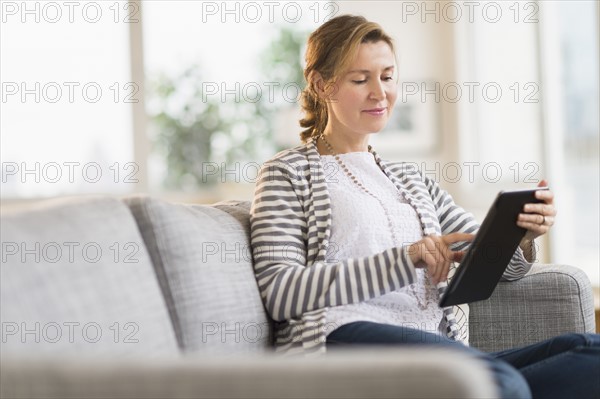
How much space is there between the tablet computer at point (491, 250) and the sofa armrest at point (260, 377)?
928 millimetres

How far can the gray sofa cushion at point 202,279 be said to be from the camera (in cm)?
171

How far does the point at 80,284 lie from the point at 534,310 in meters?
1.19

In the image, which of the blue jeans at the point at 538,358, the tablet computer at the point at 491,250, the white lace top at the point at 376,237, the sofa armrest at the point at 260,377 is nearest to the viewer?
the sofa armrest at the point at 260,377

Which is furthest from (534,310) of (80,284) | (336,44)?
(80,284)

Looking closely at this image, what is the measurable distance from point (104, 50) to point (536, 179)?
3088 mm

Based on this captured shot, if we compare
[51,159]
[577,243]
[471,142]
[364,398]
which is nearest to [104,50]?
[51,159]

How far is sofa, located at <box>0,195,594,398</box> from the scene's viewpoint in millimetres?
932

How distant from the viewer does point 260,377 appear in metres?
0.94

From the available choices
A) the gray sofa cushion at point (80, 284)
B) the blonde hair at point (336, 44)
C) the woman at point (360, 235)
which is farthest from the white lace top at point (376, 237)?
the gray sofa cushion at point (80, 284)

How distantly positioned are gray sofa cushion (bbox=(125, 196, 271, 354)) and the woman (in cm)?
7

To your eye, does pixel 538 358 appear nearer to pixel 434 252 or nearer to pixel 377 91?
pixel 434 252

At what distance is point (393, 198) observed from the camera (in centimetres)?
221

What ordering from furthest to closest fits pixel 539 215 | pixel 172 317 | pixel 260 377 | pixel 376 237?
pixel 376 237
pixel 539 215
pixel 172 317
pixel 260 377

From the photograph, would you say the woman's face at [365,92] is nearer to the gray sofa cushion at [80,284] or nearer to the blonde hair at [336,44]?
the blonde hair at [336,44]
